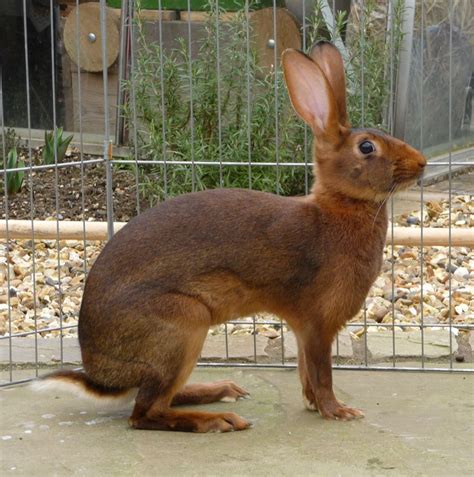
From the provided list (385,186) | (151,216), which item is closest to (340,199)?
(385,186)

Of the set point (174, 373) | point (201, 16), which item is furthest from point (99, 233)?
point (201, 16)

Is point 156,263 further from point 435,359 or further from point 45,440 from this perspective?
point 435,359

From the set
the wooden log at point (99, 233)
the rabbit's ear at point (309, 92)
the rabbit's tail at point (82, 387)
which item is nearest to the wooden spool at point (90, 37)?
the wooden log at point (99, 233)

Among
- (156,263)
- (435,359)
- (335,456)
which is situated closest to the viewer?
(335,456)

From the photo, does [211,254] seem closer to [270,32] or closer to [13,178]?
[13,178]

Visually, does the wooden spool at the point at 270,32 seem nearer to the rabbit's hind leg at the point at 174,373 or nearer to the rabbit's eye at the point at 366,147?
the rabbit's eye at the point at 366,147

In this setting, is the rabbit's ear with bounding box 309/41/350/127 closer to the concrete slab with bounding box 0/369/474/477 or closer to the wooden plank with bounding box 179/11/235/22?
the concrete slab with bounding box 0/369/474/477

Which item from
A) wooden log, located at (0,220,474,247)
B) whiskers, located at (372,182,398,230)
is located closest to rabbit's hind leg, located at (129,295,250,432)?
whiskers, located at (372,182,398,230)
